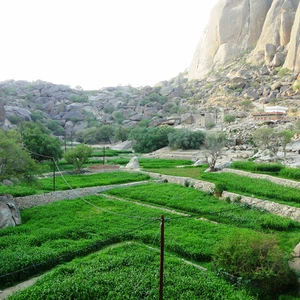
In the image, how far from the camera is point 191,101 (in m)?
91.2

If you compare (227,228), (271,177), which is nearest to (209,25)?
(271,177)

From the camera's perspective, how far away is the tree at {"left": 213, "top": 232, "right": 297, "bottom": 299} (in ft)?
32.5

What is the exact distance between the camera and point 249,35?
362 ft

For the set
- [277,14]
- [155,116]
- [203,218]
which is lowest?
[203,218]

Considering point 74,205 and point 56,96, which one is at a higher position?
point 56,96

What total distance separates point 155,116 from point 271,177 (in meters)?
63.3

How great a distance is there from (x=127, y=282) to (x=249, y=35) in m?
117

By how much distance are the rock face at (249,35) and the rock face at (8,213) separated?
79.3m

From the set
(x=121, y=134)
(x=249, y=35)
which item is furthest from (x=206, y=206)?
(x=249, y=35)

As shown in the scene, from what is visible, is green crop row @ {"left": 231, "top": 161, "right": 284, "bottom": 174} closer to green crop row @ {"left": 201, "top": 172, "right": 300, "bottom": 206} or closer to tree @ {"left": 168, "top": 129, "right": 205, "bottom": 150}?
green crop row @ {"left": 201, "top": 172, "right": 300, "bottom": 206}

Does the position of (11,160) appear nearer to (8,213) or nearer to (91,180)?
(8,213)

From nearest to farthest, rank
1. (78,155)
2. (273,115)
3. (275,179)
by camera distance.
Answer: (275,179) < (78,155) < (273,115)

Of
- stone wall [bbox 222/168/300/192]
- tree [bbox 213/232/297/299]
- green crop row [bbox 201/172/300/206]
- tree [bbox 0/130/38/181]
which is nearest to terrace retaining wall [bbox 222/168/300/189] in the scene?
stone wall [bbox 222/168/300/192]

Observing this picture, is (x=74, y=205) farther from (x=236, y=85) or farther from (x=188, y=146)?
(x=236, y=85)
